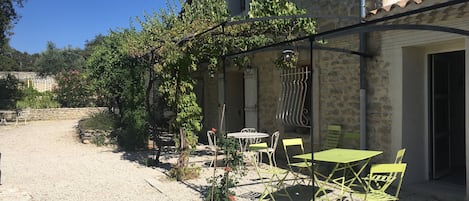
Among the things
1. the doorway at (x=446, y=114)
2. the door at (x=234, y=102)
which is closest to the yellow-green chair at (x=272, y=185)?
the doorway at (x=446, y=114)

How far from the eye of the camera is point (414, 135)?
20.2 feet

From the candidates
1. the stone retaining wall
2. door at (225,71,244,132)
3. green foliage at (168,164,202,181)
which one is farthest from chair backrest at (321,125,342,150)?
the stone retaining wall

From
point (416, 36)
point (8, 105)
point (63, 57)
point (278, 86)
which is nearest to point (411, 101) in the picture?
point (416, 36)

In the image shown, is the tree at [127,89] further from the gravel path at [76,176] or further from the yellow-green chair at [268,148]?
the yellow-green chair at [268,148]

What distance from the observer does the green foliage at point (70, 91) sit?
2105 cm

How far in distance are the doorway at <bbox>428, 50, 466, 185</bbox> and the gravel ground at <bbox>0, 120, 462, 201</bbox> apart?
3.66ft

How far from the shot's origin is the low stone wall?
65.5ft

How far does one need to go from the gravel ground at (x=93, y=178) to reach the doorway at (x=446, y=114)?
1.12 meters

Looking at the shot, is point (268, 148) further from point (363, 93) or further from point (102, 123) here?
point (102, 123)

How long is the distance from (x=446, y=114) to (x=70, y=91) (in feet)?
64.1

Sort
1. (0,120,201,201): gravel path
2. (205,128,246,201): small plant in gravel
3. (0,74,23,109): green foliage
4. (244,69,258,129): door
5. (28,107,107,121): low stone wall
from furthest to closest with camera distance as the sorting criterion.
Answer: (0,74,23,109): green foliage < (28,107,107,121): low stone wall < (244,69,258,129): door < (0,120,201,201): gravel path < (205,128,246,201): small plant in gravel

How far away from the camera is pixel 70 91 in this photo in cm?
2164

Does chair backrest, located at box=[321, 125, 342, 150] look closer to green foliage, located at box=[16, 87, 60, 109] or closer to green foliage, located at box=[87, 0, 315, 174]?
green foliage, located at box=[87, 0, 315, 174]

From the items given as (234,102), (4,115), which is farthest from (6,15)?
(234,102)
